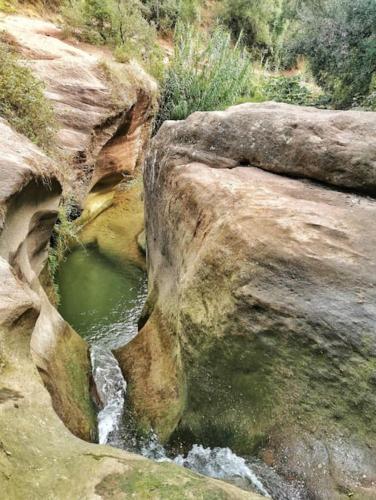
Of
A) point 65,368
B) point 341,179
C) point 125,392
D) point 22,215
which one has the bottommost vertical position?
point 125,392

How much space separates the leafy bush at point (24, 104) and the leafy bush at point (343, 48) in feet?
29.8

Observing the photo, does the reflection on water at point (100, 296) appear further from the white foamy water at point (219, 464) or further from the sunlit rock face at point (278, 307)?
the white foamy water at point (219, 464)

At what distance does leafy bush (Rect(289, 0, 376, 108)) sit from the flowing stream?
342 inches

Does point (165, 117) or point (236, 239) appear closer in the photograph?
point (236, 239)

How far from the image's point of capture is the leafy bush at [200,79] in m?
11.9

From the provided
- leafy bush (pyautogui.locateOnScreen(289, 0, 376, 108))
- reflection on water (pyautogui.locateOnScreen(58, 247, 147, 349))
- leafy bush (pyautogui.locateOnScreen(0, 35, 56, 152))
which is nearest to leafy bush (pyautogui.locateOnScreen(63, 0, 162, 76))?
leafy bush (pyautogui.locateOnScreen(0, 35, 56, 152))

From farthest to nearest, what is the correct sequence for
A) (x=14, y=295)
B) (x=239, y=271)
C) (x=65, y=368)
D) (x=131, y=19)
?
1. (x=131, y=19)
2. (x=65, y=368)
3. (x=239, y=271)
4. (x=14, y=295)

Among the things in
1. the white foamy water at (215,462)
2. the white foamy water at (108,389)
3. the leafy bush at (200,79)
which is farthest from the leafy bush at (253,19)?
the white foamy water at (215,462)

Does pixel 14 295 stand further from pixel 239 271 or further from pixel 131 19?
pixel 131 19

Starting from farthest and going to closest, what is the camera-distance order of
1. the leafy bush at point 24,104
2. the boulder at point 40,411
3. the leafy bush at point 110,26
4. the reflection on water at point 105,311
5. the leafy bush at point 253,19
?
the leafy bush at point 253,19 < the leafy bush at point 110,26 < the leafy bush at point 24,104 < the reflection on water at point 105,311 < the boulder at point 40,411

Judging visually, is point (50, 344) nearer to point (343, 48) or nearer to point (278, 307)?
point (278, 307)

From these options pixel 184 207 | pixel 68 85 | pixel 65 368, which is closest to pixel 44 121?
pixel 68 85

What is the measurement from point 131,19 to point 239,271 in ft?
36.4

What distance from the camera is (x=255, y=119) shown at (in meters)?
4.79
